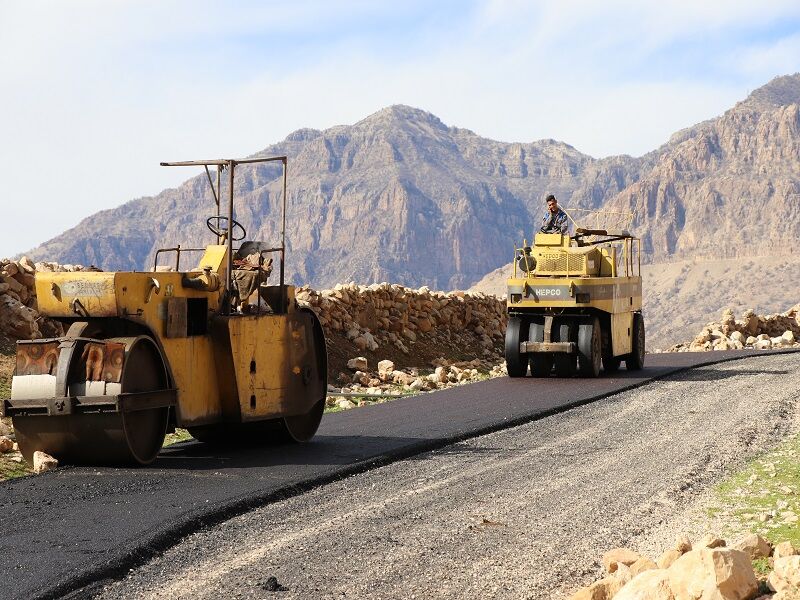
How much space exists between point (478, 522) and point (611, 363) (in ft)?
43.7

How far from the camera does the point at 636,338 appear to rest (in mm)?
21562

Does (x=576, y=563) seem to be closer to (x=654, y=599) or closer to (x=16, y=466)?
(x=654, y=599)

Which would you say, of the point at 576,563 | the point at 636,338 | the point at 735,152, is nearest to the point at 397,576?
the point at 576,563

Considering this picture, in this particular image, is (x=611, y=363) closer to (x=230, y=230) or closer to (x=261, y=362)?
(x=261, y=362)

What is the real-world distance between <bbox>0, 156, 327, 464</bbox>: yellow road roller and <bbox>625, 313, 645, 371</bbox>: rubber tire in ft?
36.1

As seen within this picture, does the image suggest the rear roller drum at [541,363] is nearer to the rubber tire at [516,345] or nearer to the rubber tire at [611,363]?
the rubber tire at [516,345]

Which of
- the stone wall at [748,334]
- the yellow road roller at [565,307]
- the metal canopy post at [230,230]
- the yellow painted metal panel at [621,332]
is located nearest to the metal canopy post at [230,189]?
the metal canopy post at [230,230]

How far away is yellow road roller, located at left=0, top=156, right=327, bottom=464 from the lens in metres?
9.41

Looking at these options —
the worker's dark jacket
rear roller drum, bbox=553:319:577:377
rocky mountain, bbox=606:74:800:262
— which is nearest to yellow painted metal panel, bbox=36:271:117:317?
rear roller drum, bbox=553:319:577:377

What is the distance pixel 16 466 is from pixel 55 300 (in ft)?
5.82

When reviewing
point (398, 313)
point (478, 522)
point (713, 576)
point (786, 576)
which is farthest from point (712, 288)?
point (713, 576)

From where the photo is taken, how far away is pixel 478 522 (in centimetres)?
780

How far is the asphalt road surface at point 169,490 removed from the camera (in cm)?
673

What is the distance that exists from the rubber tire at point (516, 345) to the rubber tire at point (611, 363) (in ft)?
5.57
